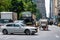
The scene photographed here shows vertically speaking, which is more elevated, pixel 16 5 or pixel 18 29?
pixel 16 5

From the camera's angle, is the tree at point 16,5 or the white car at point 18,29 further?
the tree at point 16,5

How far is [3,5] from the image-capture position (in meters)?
74.9

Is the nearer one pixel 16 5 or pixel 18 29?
pixel 18 29

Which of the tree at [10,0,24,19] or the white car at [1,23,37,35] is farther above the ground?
the tree at [10,0,24,19]

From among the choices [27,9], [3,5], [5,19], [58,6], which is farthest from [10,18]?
[58,6]

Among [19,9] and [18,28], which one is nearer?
[18,28]

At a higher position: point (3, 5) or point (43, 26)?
point (3, 5)

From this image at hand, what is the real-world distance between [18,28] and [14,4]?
57938 mm

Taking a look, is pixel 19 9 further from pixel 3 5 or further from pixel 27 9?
pixel 3 5

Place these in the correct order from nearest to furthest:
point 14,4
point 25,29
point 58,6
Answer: point 25,29, point 14,4, point 58,6

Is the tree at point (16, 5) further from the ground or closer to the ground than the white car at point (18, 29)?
further from the ground

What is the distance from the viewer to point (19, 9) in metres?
94.3

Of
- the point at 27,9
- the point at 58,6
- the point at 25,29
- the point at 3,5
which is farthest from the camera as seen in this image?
the point at 58,6

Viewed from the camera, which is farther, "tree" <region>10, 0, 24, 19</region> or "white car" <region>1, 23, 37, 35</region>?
"tree" <region>10, 0, 24, 19</region>
